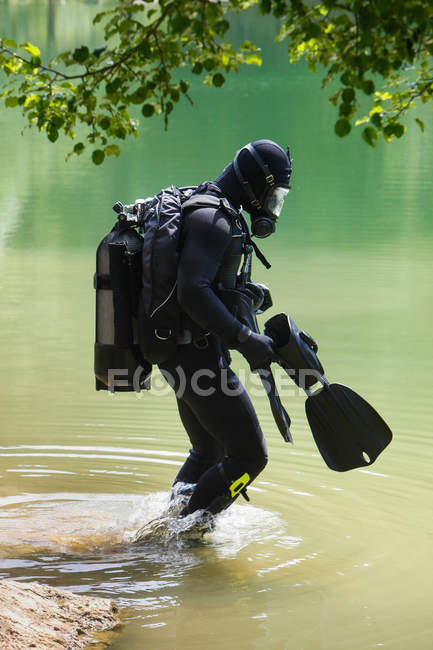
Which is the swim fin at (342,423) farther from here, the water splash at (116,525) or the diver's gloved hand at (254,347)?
the water splash at (116,525)

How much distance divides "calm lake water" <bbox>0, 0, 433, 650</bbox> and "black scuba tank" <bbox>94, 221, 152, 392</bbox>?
2.80 feet

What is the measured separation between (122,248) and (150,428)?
8.72 feet

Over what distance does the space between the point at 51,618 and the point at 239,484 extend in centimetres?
126

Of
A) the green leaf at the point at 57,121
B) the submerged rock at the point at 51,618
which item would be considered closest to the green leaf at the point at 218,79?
the green leaf at the point at 57,121

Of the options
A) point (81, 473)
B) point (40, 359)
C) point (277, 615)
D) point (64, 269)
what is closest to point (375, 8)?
point (277, 615)

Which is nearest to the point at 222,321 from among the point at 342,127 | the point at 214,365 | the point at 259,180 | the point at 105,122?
the point at 214,365

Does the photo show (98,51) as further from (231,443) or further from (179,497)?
(179,497)

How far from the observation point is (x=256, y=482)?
6.31 metres

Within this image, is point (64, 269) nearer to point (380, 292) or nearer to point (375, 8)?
point (380, 292)

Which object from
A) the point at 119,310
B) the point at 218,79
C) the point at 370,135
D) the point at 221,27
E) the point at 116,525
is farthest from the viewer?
the point at 116,525

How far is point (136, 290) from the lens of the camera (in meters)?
5.02

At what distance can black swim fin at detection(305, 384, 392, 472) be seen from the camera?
5223 mm

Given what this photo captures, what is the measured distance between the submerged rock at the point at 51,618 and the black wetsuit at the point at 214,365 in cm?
94

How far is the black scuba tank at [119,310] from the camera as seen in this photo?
16.3ft
